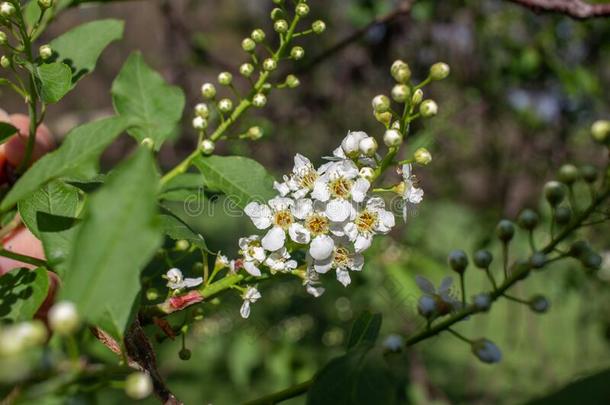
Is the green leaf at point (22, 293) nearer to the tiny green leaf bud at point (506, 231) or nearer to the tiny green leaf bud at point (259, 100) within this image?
the tiny green leaf bud at point (259, 100)

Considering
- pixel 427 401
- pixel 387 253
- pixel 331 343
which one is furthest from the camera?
pixel 331 343

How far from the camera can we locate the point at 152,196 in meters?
0.62

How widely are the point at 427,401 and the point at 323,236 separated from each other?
3.12 meters

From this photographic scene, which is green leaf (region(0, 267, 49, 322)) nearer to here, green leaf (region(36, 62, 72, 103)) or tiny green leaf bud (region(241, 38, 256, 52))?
green leaf (region(36, 62, 72, 103))

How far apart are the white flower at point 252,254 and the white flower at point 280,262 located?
0.05 feet

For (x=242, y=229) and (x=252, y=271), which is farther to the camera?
(x=242, y=229)

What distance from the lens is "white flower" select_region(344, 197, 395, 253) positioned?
41.4 inches

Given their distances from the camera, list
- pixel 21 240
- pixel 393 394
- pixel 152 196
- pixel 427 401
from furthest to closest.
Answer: pixel 427 401
pixel 21 240
pixel 393 394
pixel 152 196

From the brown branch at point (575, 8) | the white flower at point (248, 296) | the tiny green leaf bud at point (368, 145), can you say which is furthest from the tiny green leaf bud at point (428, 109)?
Answer: the brown branch at point (575, 8)

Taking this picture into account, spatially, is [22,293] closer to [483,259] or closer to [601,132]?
[483,259]

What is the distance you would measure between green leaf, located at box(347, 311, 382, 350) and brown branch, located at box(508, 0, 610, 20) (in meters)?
1.14

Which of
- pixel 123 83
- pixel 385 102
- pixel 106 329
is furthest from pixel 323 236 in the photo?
pixel 123 83

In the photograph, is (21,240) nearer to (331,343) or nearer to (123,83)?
(123,83)

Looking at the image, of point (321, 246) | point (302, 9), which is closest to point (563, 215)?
point (321, 246)
